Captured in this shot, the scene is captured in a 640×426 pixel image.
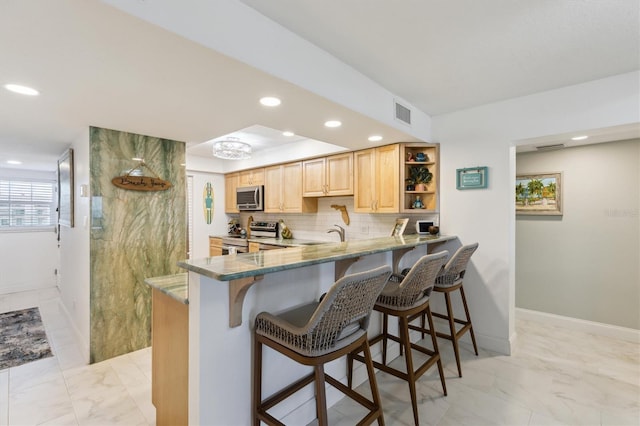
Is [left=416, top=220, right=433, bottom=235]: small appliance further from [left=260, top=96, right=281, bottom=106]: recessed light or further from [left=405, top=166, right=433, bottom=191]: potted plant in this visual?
[left=260, top=96, right=281, bottom=106]: recessed light

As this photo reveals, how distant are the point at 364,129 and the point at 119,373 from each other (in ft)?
9.89

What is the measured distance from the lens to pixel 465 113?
3.10 meters

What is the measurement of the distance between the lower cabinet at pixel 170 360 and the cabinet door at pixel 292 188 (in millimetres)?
2838

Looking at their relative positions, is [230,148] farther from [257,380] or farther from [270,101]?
[257,380]

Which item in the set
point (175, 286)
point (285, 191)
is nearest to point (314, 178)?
point (285, 191)


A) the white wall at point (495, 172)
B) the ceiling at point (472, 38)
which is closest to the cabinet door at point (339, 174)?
the white wall at point (495, 172)

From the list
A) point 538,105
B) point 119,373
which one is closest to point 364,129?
point 538,105

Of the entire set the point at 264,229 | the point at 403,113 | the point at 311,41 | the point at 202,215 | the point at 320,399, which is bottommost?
the point at 320,399

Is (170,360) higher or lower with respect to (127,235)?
lower

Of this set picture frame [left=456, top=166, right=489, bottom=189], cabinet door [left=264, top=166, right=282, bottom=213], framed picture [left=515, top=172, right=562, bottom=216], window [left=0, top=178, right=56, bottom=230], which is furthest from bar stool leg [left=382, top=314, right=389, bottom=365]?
window [left=0, top=178, right=56, bottom=230]

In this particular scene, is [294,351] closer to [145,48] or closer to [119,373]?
[145,48]

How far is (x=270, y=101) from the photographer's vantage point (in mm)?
2010

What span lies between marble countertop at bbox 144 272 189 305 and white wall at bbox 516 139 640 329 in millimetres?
3952

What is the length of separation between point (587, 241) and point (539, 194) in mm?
708
